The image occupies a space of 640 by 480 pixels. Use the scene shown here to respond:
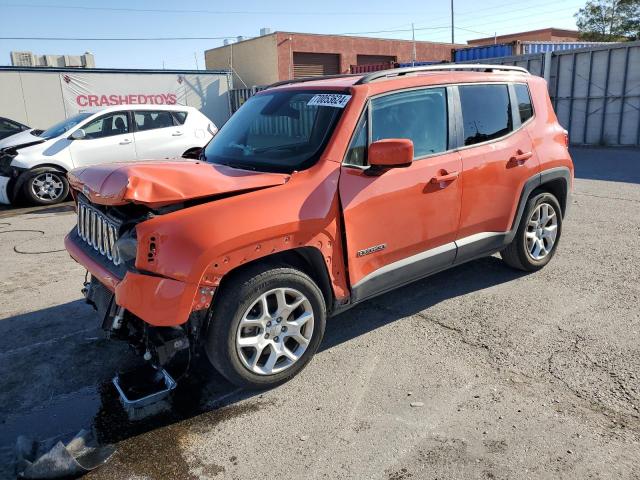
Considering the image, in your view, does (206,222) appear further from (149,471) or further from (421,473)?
(421,473)

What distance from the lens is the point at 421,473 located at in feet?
8.50

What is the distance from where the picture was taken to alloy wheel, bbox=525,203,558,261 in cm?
502

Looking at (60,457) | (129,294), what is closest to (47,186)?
(129,294)

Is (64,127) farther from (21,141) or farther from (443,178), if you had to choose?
(443,178)

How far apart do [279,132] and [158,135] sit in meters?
7.30

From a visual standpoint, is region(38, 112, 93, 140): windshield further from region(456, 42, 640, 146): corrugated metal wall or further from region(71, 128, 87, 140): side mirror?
region(456, 42, 640, 146): corrugated metal wall

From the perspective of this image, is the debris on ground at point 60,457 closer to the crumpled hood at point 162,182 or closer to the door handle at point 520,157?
the crumpled hood at point 162,182

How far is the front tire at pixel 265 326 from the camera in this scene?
10.0 feet

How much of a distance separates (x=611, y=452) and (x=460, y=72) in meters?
3.09

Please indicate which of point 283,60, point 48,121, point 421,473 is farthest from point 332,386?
point 283,60

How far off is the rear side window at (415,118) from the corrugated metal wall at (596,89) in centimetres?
1270

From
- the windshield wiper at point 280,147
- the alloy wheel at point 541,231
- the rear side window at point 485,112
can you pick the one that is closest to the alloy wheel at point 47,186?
the windshield wiper at point 280,147

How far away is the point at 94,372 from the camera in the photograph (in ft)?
12.0

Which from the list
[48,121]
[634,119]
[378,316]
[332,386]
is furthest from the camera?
[48,121]
